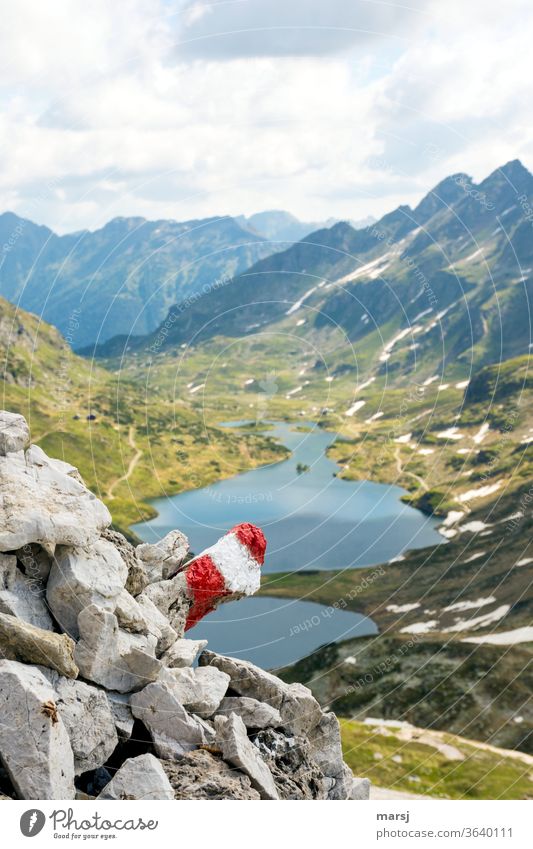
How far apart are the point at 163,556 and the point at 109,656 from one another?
10.2m

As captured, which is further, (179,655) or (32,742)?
(179,655)

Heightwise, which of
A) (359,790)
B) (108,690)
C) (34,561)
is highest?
(34,561)

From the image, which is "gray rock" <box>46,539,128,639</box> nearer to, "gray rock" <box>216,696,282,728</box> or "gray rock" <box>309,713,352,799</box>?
"gray rock" <box>216,696,282,728</box>

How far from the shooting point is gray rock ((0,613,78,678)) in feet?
81.0

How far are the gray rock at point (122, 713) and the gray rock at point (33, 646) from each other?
2.30 meters

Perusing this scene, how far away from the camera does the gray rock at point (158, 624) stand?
107 ft

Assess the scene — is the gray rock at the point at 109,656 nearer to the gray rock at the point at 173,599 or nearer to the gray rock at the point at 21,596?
the gray rock at the point at 21,596

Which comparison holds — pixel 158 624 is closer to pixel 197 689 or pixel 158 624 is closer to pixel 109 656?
pixel 197 689

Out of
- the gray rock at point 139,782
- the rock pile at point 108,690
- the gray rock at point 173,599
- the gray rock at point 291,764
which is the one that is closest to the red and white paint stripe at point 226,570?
the gray rock at point 173,599

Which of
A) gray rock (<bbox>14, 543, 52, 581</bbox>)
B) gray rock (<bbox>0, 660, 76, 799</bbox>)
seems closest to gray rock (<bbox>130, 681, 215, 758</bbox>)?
gray rock (<bbox>0, 660, 76, 799</bbox>)

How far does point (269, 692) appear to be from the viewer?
34031mm

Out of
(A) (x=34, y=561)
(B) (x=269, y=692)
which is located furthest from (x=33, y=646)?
(B) (x=269, y=692)

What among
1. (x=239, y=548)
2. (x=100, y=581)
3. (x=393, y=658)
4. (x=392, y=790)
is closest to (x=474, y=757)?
(x=392, y=790)

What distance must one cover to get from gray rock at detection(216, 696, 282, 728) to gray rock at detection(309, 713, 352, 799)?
4579 mm
